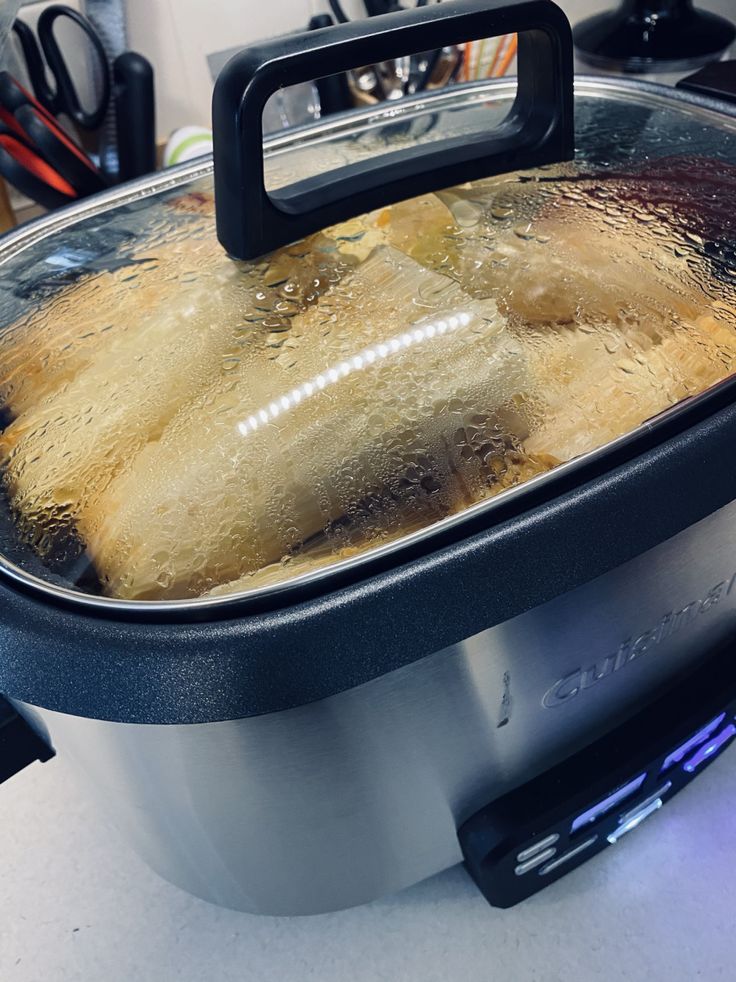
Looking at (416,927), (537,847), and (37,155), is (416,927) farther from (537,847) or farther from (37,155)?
(37,155)

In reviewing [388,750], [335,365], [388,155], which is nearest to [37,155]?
[388,155]

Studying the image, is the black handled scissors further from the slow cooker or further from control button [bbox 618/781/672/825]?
control button [bbox 618/781/672/825]

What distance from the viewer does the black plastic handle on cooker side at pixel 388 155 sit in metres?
0.43

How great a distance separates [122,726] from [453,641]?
156 mm

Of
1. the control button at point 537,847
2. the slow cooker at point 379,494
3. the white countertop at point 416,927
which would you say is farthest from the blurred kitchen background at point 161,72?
the control button at point 537,847

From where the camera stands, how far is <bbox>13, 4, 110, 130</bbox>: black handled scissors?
903 mm

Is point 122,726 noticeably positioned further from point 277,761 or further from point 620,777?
point 620,777

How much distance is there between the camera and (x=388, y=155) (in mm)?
542

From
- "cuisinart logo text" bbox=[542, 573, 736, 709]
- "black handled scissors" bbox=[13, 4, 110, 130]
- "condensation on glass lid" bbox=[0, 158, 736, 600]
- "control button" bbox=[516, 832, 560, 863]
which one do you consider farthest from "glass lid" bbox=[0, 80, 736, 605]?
"black handled scissors" bbox=[13, 4, 110, 130]

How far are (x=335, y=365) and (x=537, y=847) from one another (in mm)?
320

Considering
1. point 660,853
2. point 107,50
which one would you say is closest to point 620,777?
point 660,853

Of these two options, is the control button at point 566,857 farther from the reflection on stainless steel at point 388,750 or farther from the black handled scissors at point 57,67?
the black handled scissors at point 57,67

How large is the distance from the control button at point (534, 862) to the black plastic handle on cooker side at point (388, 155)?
41 centimetres

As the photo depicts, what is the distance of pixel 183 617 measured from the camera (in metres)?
0.37
